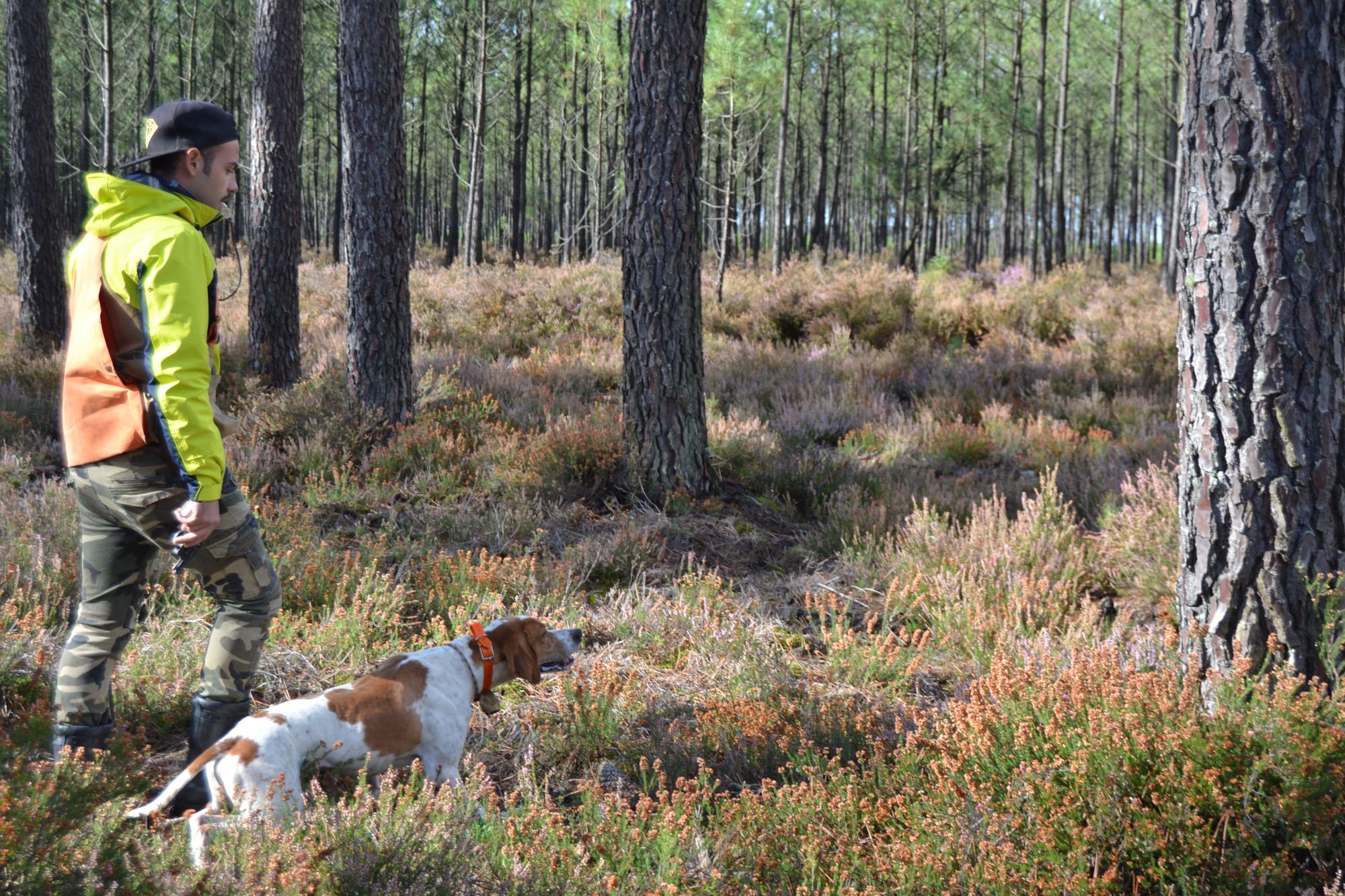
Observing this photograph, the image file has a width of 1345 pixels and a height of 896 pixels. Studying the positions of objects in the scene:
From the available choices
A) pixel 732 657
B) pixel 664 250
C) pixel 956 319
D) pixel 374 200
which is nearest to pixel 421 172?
pixel 956 319

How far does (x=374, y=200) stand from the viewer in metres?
7.31

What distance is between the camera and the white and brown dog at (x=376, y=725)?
234cm

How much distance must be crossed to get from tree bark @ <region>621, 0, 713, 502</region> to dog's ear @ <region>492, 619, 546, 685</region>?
311 centimetres

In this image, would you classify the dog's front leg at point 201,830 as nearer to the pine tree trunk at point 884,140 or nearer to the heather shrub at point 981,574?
the heather shrub at point 981,574

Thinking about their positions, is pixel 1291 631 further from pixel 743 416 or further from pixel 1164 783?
pixel 743 416

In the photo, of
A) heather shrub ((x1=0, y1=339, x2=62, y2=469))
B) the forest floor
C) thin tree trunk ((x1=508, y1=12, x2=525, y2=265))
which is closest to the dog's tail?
the forest floor

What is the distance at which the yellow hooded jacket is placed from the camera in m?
2.43

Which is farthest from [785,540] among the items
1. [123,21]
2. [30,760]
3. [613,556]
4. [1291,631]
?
[123,21]

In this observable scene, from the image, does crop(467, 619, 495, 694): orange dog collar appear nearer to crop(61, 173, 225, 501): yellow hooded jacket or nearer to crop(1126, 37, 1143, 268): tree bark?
crop(61, 173, 225, 501): yellow hooded jacket

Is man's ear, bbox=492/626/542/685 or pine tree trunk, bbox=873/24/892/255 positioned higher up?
pine tree trunk, bbox=873/24/892/255

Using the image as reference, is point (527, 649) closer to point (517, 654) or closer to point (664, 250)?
point (517, 654)

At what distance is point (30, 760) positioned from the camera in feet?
6.10

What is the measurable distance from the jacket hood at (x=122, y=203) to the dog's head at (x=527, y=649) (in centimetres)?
166

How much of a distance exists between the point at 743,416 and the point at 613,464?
2057mm
